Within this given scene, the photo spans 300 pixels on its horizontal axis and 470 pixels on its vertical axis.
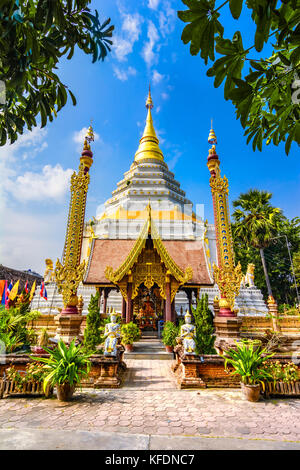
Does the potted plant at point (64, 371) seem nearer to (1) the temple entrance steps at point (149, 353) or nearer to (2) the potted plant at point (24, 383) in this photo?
(2) the potted plant at point (24, 383)

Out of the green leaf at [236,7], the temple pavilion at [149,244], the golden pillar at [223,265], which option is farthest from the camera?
the temple pavilion at [149,244]

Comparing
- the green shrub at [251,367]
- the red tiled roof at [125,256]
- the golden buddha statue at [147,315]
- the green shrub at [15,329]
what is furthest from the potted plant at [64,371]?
the golden buddha statue at [147,315]

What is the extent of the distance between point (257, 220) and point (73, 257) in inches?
838

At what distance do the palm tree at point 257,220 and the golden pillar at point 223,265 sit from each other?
1475 centimetres

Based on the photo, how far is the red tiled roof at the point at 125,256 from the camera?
1246 cm

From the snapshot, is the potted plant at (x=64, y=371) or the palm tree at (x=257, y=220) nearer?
the potted plant at (x=64, y=371)

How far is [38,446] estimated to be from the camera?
253 cm

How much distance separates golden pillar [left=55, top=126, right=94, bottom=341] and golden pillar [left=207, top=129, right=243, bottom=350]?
18.4 feet

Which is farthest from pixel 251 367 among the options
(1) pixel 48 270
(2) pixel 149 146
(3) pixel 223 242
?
(2) pixel 149 146

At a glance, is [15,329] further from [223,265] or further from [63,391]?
[223,265]

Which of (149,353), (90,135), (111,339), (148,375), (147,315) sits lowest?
(148,375)

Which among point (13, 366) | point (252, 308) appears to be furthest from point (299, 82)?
point (252, 308)

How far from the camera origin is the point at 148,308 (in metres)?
15.5

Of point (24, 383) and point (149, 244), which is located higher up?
point (149, 244)
